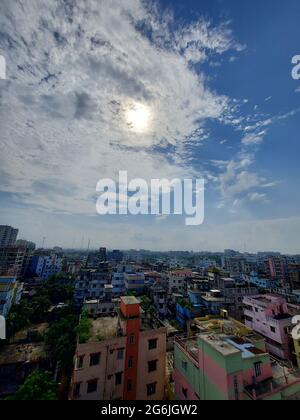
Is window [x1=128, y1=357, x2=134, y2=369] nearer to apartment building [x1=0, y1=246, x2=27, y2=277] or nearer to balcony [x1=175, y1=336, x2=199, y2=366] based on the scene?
balcony [x1=175, y1=336, x2=199, y2=366]

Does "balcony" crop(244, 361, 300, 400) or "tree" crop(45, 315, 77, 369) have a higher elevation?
"balcony" crop(244, 361, 300, 400)

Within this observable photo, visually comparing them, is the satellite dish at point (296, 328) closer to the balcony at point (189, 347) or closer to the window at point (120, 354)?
the balcony at point (189, 347)

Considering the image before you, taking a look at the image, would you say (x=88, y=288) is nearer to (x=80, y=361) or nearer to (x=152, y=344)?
(x=152, y=344)

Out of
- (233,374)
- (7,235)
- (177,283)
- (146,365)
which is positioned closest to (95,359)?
(146,365)

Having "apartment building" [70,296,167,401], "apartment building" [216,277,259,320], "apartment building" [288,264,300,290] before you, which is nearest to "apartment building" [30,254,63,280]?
"apartment building" [216,277,259,320]

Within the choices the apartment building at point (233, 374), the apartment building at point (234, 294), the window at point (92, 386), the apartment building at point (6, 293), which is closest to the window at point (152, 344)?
the apartment building at point (233, 374)

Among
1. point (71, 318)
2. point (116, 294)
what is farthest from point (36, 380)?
point (116, 294)
